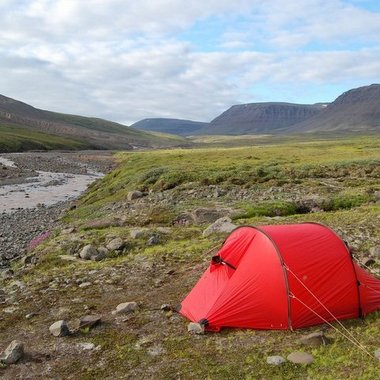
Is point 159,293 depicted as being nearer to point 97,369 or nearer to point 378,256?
point 97,369

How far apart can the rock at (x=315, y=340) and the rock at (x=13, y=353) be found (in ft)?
18.4

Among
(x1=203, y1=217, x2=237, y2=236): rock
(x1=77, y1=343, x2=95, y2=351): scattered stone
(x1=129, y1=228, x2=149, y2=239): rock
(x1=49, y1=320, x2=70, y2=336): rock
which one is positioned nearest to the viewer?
(x1=77, y1=343, x2=95, y2=351): scattered stone

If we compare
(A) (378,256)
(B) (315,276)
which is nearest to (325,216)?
(A) (378,256)

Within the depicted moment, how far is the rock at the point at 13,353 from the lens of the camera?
9.40 m

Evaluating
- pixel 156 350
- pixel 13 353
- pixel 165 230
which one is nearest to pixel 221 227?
pixel 165 230

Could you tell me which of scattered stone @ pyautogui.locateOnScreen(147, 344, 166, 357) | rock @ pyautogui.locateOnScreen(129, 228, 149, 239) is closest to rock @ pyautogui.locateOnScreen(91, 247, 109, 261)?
rock @ pyautogui.locateOnScreen(129, 228, 149, 239)

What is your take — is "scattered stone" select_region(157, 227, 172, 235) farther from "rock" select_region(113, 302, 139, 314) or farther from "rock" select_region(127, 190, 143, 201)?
"rock" select_region(127, 190, 143, 201)

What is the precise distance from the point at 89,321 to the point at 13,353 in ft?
6.21

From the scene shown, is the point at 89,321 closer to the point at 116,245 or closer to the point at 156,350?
the point at 156,350

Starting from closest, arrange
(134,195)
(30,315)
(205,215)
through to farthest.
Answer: (30,315) → (205,215) → (134,195)

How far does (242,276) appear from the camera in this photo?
11.2 metres

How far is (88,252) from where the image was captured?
668 inches

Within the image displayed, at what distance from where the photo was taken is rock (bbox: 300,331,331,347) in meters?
9.37

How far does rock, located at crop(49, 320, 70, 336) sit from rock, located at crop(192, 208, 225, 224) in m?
11.4
